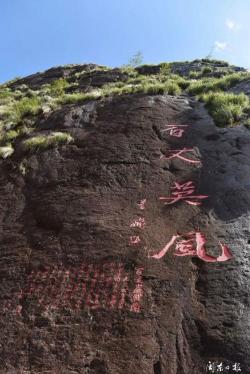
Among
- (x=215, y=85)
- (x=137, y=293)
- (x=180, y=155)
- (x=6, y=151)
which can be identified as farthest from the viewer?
(x=215, y=85)

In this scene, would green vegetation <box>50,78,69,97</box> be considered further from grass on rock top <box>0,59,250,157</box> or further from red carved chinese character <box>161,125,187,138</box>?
red carved chinese character <box>161,125,187,138</box>

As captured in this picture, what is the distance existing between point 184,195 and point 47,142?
435 centimetres

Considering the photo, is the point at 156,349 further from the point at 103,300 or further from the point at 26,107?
the point at 26,107

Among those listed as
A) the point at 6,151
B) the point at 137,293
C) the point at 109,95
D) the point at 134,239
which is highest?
the point at 109,95

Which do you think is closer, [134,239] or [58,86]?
[134,239]

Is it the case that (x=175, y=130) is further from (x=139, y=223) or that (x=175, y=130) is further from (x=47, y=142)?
(x=139, y=223)

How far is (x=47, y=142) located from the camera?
12.7 metres

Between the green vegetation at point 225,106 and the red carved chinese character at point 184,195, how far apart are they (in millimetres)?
3071

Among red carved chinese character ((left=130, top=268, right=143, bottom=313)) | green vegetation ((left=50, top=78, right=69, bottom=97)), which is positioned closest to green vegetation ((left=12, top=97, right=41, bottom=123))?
green vegetation ((left=50, top=78, right=69, bottom=97))

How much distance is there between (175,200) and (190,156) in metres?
1.83

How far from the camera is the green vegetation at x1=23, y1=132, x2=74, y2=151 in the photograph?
12633 mm

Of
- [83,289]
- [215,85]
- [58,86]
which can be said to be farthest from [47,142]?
[58,86]

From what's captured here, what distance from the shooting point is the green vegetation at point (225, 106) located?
507 inches

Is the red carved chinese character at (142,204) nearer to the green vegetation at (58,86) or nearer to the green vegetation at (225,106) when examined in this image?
the green vegetation at (225,106)
